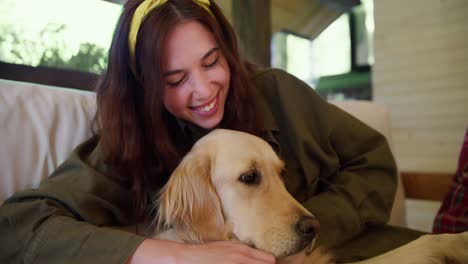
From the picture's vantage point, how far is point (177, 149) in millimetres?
1318

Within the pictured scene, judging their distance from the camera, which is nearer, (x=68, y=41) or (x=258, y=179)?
(x=258, y=179)

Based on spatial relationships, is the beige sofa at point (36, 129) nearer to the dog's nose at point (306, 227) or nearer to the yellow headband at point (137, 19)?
the yellow headband at point (137, 19)

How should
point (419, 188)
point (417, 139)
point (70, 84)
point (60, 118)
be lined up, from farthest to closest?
point (417, 139)
point (419, 188)
point (70, 84)
point (60, 118)

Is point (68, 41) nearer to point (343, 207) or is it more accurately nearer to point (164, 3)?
point (164, 3)

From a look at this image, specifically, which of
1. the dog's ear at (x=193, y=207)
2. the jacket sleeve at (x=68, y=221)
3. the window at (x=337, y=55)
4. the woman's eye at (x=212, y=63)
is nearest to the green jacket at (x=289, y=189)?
the jacket sleeve at (x=68, y=221)

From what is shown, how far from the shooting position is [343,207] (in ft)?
4.03

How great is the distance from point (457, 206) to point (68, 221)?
4.83 ft

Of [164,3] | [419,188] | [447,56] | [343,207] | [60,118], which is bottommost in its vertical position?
[419,188]

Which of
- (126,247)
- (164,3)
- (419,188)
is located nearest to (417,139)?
(419,188)

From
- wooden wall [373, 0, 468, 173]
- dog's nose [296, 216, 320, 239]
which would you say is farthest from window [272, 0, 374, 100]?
dog's nose [296, 216, 320, 239]

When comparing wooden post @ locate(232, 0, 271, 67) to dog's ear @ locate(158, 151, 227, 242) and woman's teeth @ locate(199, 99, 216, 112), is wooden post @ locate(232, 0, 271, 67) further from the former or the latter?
dog's ear @ locate(158, 151, 227, 242)

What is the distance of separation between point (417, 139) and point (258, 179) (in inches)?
85.7

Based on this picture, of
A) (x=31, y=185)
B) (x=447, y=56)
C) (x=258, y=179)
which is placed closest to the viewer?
(x=258, y=179)

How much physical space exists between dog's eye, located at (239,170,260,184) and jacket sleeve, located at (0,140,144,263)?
0.31 m
